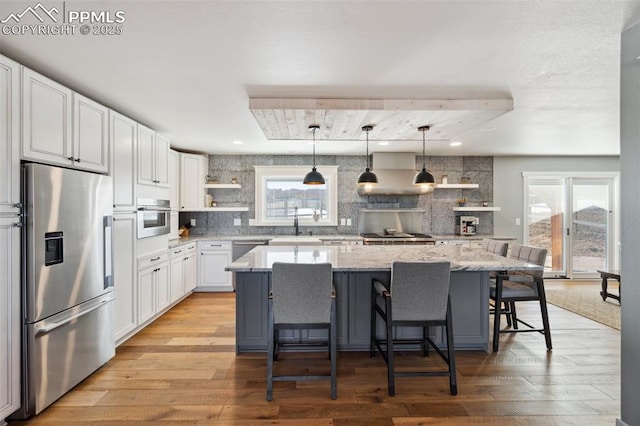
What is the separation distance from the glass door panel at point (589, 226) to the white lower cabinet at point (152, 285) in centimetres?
695

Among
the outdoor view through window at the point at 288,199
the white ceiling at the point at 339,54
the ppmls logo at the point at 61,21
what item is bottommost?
the outdoor view through window at the point at 288,199

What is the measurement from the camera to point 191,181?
5.23 meters

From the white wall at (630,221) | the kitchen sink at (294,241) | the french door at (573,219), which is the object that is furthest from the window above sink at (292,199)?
the white wall at (630,221)

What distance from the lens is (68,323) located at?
228 cm

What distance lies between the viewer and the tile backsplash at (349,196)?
18.7 feet

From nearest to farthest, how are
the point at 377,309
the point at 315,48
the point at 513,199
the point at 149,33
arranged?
the point at 149,33
the point at 315,48
the point at 377,309
the point at 513,199

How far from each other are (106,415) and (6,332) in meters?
0.80

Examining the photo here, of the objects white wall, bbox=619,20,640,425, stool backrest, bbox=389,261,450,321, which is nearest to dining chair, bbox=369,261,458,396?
stool backrest, bbox=389,261,450,321

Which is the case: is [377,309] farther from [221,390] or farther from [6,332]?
[6,332]

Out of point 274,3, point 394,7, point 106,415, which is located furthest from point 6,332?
point 394,7

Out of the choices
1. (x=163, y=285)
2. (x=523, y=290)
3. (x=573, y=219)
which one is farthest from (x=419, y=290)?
(x=573, y=219)

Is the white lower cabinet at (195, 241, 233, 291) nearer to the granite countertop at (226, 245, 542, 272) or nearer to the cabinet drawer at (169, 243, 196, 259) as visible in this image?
the cabinet drawer at (169, 243, 196, 259)

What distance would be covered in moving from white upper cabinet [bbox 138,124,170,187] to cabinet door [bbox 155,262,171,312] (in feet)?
3.41

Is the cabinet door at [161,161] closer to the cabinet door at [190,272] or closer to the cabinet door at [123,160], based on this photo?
the cabinet door at [123,160]
